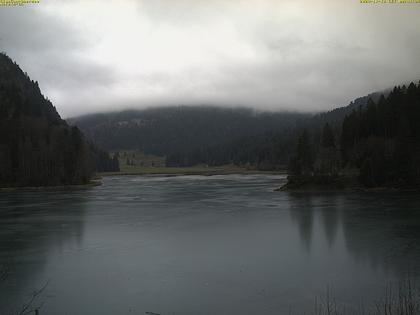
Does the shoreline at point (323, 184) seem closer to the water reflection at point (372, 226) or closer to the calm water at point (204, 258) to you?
the water reflection at point (372, 226)

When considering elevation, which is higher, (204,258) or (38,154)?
(38,154)

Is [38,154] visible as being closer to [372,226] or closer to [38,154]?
[38,154]

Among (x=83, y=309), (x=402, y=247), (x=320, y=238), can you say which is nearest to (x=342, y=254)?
(x=402, y=247)

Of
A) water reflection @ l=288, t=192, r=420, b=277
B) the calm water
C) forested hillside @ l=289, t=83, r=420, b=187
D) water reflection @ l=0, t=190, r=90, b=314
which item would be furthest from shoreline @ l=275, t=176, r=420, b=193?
water reflection @ l=0, t=190, r=90, b=314

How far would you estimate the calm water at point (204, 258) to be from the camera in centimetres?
2205

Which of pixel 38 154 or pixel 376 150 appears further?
pixel 38 154

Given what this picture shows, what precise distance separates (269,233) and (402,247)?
40.4ft

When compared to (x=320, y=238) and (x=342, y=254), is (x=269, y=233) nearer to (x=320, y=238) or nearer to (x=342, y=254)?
(x=320, y=238)

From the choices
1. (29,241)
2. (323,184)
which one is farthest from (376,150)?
(29,241)

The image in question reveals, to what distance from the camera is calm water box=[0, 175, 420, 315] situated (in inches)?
868

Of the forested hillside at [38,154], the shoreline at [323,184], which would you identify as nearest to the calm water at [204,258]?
the shoreline at [323,184]

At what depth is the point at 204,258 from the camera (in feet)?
103

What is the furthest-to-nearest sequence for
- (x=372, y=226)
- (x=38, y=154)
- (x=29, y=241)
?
(x=38, y=154) → (x=372, y=226) → (x=29, y=241)

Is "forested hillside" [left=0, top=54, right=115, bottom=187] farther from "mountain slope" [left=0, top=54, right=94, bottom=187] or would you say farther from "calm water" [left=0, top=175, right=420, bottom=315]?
"calm water" [left=0, top=175, right=420, bottom=315]
